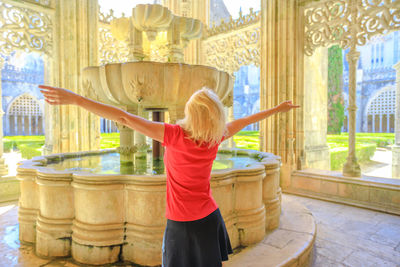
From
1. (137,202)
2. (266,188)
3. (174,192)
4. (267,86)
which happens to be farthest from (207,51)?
(174,192)

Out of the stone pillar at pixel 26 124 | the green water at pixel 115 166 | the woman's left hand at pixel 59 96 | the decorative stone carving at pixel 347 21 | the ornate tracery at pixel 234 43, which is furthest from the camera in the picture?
the stone pillar at pixel 26 124

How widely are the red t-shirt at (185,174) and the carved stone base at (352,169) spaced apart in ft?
13.8

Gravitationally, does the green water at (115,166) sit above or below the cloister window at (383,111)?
below

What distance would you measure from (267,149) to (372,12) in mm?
3011

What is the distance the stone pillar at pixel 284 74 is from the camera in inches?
204

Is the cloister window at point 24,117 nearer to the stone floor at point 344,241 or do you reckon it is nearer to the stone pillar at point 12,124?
the stone pillar at point 12,124

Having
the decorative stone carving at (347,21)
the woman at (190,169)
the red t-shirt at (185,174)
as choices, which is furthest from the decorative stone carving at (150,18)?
the decorative stone carving at (347,21)

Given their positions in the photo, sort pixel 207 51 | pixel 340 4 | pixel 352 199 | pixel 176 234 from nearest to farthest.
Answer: pixel 176 234 → pixel 352 199 → pixel 340 4 → pixel 207 51

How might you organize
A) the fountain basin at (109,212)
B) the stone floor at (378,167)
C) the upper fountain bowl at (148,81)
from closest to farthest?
the fountain basin at (109,212), the upper fountain bowl at (148,81), the stone floor at (378,167)

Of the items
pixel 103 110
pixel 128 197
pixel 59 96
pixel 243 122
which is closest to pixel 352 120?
pixel 243 122

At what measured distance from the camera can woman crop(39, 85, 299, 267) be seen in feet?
3.57

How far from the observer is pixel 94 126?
5801 mm

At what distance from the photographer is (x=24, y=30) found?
5.25 meters

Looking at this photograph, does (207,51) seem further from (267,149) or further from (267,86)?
(267,149)
